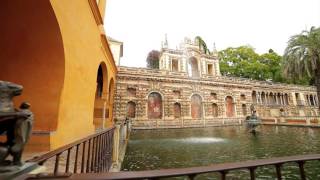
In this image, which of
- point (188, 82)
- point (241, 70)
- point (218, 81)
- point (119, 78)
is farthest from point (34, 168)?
point (241, 70)

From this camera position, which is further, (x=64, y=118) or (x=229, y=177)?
(x=229, y=177)

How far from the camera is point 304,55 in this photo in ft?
50.3

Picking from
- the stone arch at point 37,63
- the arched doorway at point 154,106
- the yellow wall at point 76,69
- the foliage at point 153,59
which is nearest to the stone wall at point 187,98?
the arched doorway at point 154,106

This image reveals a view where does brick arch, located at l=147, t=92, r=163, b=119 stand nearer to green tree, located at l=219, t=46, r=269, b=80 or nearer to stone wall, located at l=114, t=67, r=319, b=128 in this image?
stone wall, located at l=114, t=67, r=319, b=128

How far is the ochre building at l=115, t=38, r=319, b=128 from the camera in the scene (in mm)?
19297

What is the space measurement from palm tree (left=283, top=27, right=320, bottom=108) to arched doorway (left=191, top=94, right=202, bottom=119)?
32.2 feet

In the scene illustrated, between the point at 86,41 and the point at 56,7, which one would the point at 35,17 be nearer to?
the point at 56,7

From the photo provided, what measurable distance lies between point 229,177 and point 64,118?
15.1 feet

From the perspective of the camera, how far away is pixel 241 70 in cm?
3562

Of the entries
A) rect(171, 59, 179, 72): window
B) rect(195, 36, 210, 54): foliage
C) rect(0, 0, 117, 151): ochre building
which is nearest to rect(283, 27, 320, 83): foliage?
rect(171, 59, 179, 72): window

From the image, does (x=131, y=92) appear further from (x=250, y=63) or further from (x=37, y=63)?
(x=250, y=63)

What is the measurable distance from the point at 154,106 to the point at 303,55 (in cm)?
1518

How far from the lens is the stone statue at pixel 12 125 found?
1.28 meters

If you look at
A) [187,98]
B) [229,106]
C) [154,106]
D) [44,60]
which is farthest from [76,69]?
[229,106]
